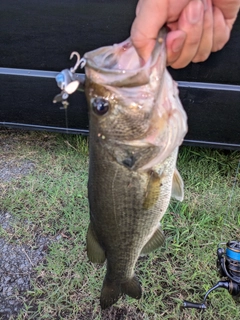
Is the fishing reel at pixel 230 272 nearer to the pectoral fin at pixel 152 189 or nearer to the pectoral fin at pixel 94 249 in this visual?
the pectoral fin at pixel 94 249

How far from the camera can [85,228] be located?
2887 millimetres

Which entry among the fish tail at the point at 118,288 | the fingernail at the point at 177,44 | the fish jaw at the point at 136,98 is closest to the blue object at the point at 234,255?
the fish tail at the point at 118,288

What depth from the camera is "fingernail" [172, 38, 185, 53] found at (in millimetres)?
1258

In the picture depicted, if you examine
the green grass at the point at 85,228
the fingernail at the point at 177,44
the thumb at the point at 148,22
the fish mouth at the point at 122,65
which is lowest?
the green grass at the point at 85,228

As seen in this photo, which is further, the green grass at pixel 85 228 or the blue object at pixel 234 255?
the green grass at pixel 85 228

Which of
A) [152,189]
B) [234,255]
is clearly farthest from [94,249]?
[234,255]

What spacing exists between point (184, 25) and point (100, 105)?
1.19ft

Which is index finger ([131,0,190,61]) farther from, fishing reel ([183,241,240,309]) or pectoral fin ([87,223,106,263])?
Answer: fishing reel ([183,241,240,309])

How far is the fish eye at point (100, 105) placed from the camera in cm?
133

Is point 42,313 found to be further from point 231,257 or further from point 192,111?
point 192,111

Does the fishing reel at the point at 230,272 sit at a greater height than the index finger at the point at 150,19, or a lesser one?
lesser

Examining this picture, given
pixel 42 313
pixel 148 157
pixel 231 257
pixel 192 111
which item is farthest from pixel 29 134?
pixel 148 157

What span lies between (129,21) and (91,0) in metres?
0.28

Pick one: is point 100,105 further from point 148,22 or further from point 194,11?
point 194,11
